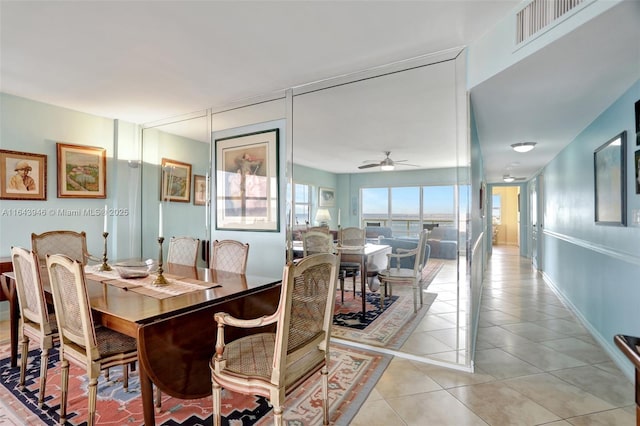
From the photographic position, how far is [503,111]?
9.28 feet

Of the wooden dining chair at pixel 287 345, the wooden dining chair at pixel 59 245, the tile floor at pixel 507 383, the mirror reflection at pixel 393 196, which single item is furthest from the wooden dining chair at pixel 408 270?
the wooden dining chair at pixel 59 245

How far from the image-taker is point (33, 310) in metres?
2.08

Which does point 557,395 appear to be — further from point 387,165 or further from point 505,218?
point 505,218

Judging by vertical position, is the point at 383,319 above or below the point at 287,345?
below

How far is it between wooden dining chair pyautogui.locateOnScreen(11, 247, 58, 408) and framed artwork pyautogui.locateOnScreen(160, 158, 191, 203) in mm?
2122

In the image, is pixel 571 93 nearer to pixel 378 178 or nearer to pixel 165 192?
pixel 378 178

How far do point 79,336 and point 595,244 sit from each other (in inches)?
162

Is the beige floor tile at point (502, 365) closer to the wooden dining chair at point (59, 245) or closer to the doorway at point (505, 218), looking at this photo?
the wooden dining chair at point (59, 245)

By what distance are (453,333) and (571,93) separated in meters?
2.06

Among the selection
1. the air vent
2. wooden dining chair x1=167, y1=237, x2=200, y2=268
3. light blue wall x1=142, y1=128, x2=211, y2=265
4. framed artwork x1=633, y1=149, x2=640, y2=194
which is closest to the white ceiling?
the air vent

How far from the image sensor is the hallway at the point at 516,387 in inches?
73.3

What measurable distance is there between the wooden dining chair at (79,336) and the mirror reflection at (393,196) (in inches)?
74.0

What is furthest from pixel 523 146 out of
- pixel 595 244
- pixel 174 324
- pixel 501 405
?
pixel 174 324

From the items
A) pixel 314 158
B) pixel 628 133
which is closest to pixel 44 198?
pixel 314 158
